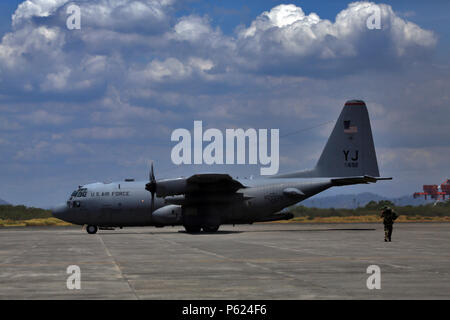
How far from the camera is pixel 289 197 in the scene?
4509 centimetres

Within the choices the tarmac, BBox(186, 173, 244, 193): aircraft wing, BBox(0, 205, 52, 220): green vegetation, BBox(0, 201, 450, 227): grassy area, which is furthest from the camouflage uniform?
BBox(0, 205, 52, 220): green vegetation

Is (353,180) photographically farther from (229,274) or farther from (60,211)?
(229,274)

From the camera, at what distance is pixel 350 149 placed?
46.5 metres

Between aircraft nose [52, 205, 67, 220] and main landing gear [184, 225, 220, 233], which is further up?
aircraft nose [52, 205, 67, 220]

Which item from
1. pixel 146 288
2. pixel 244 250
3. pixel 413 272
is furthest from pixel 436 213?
pixel 146 288

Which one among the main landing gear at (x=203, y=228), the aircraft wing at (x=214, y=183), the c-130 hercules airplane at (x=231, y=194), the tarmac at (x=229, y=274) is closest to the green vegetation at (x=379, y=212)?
the c-130 hercules airplane at (x=231, y=194)

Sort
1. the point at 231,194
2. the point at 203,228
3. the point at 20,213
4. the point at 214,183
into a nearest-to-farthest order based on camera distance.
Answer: the point at 214,183
the point at 231,194
the point at 203,228
the point at 20,213

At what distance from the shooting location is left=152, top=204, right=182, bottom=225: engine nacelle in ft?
145

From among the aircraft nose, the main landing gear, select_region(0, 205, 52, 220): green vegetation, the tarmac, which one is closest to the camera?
the tarmac

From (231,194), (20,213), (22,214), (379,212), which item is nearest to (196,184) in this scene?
(231,194)

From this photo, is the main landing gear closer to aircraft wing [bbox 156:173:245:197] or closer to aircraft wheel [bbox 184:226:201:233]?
aircraft wheel [bbox 184:226:201:233]

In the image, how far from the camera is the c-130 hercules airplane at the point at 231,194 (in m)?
44.4

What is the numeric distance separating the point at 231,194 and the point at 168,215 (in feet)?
15.8
